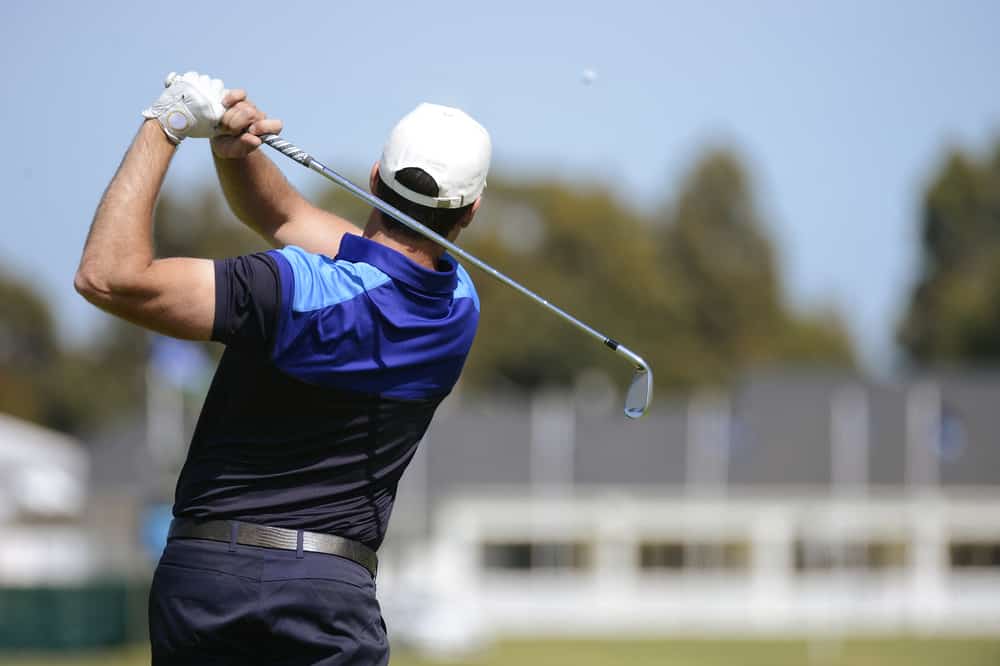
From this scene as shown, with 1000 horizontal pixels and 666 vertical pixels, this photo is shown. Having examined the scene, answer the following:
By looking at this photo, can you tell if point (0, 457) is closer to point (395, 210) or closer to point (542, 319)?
point (542, 319)

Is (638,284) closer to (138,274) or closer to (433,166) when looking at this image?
(433,166)

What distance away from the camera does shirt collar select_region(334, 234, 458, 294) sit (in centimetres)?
404

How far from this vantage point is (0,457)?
59.2 meters

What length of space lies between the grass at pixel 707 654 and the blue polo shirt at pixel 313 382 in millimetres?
24675

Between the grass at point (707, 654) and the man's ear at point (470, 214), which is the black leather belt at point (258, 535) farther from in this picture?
the grass at point (707, 654)

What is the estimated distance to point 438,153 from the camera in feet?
13.4

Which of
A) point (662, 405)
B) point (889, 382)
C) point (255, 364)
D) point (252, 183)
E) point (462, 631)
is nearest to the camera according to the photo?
point (255, 364)

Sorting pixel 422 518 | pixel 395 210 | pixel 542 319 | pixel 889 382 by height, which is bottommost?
pixel 395 210

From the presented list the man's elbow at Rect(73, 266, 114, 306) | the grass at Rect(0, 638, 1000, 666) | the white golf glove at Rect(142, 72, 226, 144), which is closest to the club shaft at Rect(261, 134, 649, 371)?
the white golf glove at Rect(142, 72, 226, 144)

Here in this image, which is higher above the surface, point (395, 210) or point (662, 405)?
point (662, 405)

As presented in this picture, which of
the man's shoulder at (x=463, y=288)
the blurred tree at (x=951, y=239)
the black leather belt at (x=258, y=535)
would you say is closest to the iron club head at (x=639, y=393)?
the man's shoulder at (x=463, y=288)

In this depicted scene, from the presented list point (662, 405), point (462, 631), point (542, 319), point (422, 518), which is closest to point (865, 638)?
point (462, 631)

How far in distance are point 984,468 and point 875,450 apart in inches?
121

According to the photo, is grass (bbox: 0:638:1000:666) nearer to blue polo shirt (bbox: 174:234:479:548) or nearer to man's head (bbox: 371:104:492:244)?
blue polo shirt (bbox: 174:234:479:548)
